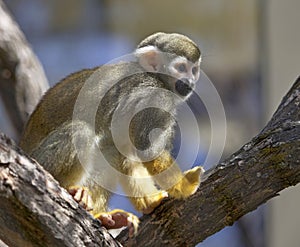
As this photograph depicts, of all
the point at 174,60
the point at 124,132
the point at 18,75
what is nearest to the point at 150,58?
the point at 174,60

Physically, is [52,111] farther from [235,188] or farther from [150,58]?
[235,188]

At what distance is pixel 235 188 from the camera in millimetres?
2088

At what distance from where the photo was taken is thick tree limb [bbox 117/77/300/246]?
205 cm

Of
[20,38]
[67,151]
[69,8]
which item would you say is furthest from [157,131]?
[69,8]

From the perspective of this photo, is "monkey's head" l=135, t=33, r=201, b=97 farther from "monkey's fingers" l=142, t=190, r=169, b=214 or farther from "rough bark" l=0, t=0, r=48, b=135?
"rough bark" l=0, t=0, r=48, b=135

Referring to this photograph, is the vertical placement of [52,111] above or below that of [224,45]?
above

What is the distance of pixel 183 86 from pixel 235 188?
1.84 ft

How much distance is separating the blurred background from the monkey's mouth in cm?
70

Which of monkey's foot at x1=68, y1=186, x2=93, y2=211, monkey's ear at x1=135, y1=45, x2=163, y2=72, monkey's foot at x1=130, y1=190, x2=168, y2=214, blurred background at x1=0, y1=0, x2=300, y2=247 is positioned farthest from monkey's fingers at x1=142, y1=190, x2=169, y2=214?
blurred background at x1=0, y1=0, x2=300, y2=247

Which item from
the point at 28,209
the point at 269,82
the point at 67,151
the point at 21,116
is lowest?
the point at 269,82

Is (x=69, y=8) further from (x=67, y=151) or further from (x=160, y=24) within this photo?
(x=67, y=151)

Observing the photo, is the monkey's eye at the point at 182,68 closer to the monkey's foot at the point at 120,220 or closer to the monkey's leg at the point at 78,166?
the monkey's leg at the point at 78,166

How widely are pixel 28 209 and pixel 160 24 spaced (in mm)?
4026

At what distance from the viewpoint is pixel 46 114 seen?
8.11ft
